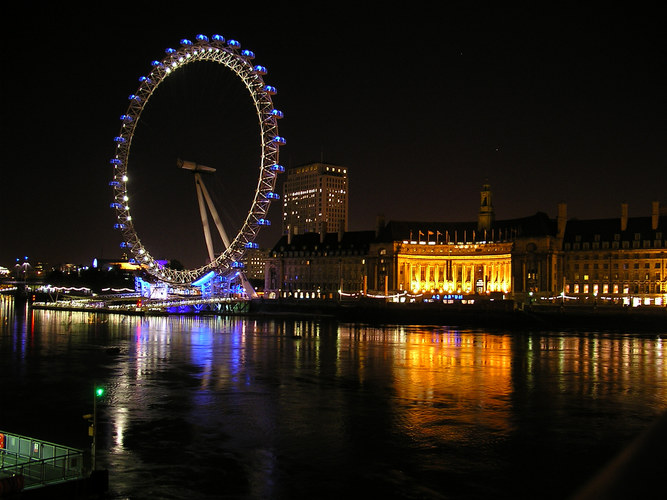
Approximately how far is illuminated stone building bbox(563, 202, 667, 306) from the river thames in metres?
49.0

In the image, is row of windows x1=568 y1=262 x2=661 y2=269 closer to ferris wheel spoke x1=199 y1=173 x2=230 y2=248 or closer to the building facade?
the building facade

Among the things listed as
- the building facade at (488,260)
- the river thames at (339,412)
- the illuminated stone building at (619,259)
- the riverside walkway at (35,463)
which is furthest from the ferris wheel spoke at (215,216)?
the riverside walkway at (35,463)

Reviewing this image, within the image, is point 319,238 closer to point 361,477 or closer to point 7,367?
point 7,367

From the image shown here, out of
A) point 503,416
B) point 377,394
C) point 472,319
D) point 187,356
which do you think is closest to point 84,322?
point 187,356

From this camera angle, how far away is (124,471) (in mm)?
23984

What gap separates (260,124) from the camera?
8706cm

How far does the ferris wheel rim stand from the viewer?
84.8 m

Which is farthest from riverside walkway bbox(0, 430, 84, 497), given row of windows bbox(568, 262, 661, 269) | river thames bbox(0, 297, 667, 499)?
row of windows bbox(568, 262, 661, 269)

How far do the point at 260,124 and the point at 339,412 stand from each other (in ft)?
192

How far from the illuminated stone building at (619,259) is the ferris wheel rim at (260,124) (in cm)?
5493

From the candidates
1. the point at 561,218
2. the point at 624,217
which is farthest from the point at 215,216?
the point at 624,217

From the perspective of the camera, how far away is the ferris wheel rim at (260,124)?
278 ft

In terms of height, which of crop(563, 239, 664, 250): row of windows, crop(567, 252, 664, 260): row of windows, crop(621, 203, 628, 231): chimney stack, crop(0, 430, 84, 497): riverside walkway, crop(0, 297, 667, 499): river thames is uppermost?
crop(621, 203, 628, 231): chimney stack

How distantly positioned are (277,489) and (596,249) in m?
105
